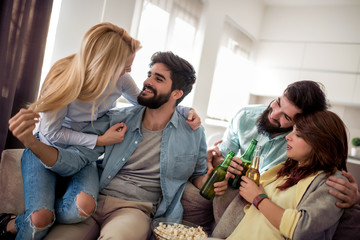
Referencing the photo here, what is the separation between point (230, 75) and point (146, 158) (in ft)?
12.9

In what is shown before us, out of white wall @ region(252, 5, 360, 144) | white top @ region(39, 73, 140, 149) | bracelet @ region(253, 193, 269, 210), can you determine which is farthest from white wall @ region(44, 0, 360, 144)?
bracelet @ region(253, 193, 269, 210)

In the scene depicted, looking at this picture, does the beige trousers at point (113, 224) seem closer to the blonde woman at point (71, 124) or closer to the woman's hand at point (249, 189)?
the blonde woman at point (71, 124)

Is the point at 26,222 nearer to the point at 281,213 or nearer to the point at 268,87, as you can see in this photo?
the point at 281,213

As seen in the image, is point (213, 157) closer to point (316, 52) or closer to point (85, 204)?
point (85, 204)

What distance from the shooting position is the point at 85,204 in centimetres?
146

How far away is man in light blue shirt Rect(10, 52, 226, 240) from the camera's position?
1559 millimetres

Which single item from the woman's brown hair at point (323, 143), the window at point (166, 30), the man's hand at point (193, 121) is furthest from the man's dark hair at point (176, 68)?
the window at point (166, 30)

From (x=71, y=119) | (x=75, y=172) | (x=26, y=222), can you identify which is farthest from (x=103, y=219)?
(x=71, y=119)

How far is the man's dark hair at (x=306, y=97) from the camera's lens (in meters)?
1.79

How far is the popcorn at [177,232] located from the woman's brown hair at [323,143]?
16.6 inches

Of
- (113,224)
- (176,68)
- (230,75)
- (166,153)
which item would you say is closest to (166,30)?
(230,75)

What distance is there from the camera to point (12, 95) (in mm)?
1927

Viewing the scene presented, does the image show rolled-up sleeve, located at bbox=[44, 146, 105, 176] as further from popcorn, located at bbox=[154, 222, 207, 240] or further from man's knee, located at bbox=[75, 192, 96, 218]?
popcorn, located at bbox=[154, 222, 207, 240]

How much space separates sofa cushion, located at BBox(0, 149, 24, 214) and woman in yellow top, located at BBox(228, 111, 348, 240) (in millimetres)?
995
